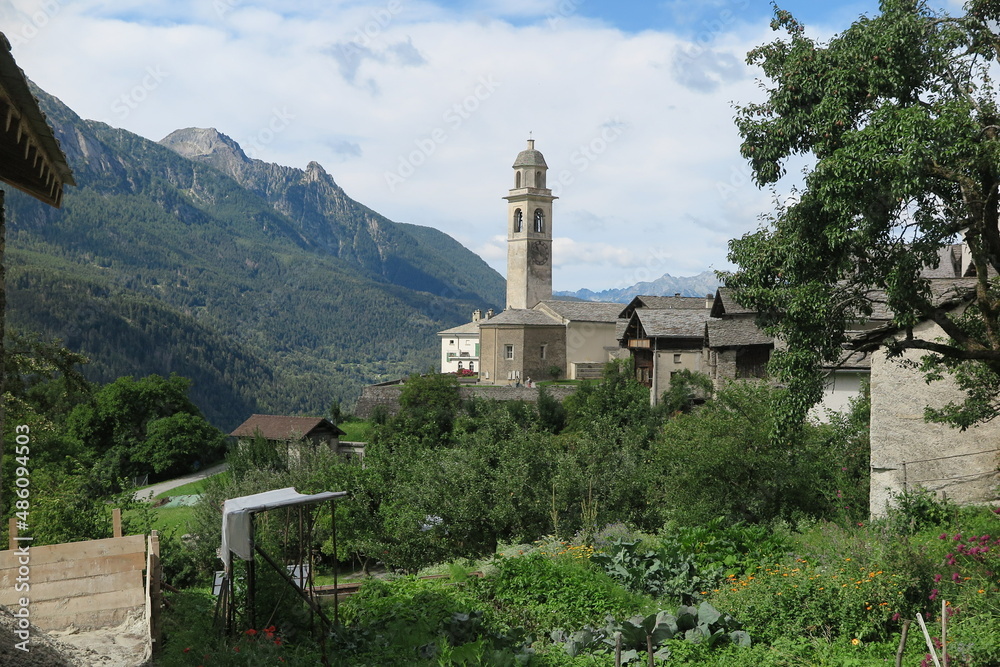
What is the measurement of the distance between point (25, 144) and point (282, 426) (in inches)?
1653

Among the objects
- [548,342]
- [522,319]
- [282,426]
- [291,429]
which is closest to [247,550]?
[291,429]

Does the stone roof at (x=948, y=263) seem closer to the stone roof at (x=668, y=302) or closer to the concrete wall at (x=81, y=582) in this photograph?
the stone roof at (x=668, y=302)

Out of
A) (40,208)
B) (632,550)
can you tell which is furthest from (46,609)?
(40,208)

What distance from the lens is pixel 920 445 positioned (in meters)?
14.6

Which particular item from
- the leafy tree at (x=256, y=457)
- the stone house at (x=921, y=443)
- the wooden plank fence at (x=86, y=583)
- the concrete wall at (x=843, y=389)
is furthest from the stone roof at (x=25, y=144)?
the leafy tree at (x=256, y=457)

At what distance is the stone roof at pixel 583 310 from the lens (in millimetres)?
60688

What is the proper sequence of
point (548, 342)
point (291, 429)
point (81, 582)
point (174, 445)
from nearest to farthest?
point (81, 582) → point (291, 429) → point (174, 445) → point (548, 342)

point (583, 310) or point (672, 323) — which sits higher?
point (583, 310)

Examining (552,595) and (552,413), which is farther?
(552,413)

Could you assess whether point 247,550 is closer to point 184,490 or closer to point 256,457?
point 256,457

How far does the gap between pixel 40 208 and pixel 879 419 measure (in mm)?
209719

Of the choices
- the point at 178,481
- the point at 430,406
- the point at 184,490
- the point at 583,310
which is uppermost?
the point at 583,310

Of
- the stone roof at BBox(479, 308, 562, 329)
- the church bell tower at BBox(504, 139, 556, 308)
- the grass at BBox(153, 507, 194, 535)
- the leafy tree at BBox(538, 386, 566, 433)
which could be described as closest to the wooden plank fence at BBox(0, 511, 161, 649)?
the grass at BBox(153, 507, 194, 535)

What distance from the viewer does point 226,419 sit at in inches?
4624
